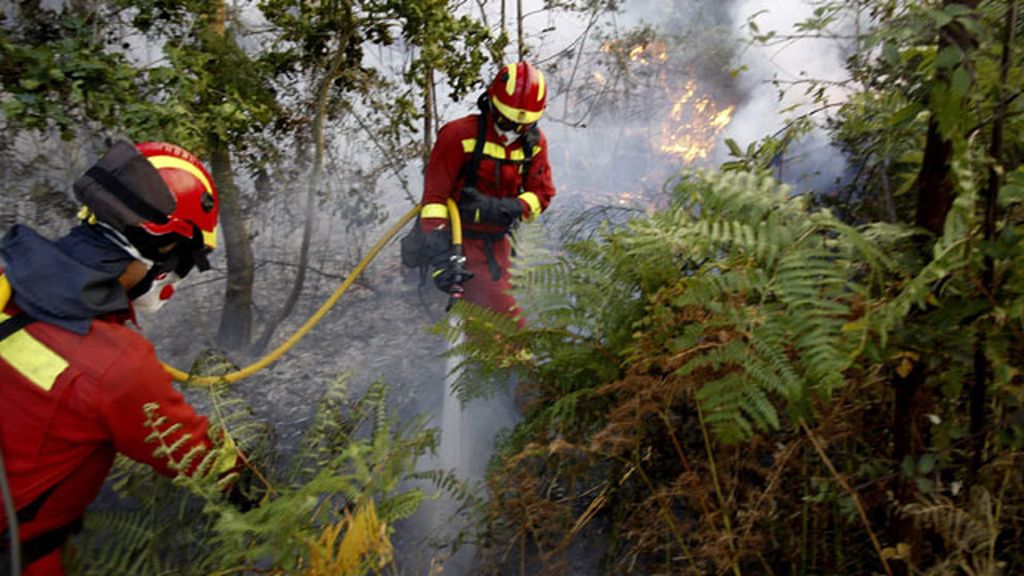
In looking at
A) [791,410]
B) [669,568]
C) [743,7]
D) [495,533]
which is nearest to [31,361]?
[495,533]

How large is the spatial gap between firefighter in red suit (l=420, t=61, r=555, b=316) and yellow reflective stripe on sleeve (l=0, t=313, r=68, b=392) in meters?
2.69

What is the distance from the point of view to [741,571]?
216 centimetres

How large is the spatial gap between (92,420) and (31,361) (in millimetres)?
270

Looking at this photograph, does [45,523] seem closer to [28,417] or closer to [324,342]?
[28,417]

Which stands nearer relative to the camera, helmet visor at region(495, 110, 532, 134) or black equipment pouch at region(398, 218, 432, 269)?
helmet visor at region(495, 110, 532, 134)

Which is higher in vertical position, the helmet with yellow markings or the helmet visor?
the helmet visor

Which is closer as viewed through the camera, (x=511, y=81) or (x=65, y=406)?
(x=65, y=406)

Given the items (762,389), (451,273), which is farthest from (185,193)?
(762,389)

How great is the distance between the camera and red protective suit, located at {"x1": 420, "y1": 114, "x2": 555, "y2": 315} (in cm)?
483

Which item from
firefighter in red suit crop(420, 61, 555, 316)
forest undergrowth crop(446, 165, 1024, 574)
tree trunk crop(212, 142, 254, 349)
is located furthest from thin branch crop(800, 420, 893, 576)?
tree trunk crop(212, 142, 254, 349)

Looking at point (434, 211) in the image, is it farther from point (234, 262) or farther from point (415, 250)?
point (234, 262)

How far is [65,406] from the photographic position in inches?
87.0

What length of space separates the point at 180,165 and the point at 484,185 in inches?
103

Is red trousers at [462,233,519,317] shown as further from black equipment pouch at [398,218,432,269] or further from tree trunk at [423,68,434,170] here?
tree trunk at [423,68,434,170]
